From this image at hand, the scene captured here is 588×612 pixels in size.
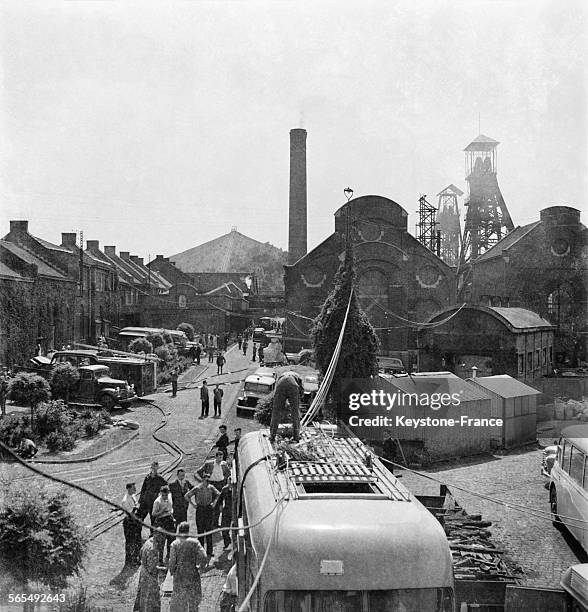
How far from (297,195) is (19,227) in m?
19.5

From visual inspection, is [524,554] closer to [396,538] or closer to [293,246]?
[396,538]

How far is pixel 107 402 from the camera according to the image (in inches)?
848

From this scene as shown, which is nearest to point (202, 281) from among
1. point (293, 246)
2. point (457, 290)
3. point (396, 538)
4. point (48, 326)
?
point (293, 246)

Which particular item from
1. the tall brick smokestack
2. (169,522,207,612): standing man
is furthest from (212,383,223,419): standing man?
the tall brick smokestack

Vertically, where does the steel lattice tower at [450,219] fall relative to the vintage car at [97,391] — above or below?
above

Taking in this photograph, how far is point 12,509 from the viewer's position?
7.93 m

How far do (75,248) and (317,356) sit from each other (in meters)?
29.6

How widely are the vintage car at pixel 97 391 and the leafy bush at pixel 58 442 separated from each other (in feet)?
14.2

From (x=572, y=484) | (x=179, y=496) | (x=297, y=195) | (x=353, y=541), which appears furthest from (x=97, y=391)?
(x=297, y=195)

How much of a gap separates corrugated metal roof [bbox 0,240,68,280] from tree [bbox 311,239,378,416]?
49.2 ft

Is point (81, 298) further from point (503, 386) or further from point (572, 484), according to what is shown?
point (572, 484)

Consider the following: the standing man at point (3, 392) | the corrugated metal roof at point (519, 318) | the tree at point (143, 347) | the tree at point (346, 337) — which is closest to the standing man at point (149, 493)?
the standing man at point (3, 392)

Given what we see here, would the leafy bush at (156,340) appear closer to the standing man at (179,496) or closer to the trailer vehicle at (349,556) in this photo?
the standing man at (179,496)

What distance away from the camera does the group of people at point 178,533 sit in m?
7.58
